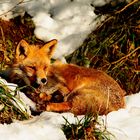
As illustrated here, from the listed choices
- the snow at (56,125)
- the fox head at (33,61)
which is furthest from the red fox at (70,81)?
the snow at (56,125)

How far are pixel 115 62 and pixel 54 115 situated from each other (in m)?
2.65

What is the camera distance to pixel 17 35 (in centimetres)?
824

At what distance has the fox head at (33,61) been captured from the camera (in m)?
6.61

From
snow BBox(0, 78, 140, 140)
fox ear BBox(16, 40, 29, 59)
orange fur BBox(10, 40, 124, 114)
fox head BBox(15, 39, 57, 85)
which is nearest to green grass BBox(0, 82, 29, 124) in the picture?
snow BBox(0, 78, 140, 140)

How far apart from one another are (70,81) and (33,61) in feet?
1.81

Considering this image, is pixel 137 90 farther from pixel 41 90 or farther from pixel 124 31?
pixel 41 90

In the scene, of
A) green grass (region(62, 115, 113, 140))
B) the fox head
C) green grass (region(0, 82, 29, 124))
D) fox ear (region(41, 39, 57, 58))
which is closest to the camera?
green grass (region(62, 115, 113, 140))

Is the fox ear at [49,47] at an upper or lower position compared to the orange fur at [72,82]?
upper

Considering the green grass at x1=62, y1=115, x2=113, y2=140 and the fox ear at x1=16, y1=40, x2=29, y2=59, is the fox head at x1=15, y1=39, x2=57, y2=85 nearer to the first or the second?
the fox ear at x1=16, y1=40, x2=29, y2=59

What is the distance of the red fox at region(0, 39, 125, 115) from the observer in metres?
6.25

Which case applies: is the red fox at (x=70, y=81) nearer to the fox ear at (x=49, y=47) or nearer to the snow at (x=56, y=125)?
the fox ear at (x=49, y=47)

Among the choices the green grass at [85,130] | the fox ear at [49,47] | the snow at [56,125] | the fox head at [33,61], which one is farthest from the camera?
the fox ear at [49,47]

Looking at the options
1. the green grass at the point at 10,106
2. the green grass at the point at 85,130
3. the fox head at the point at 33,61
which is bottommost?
the green grass at the point at 85,130

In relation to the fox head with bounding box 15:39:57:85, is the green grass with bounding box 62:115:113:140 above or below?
below
